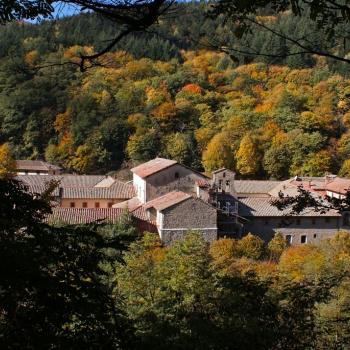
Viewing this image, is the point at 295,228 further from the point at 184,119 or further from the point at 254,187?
the point at 184,119

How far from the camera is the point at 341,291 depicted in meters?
10.1

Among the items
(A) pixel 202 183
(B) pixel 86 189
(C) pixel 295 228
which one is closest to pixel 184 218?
(A) pixel 202 183

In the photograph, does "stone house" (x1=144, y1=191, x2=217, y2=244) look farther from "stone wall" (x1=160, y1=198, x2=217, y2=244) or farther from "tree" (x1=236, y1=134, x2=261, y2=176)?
"tree" (x1=236, y1=134, x2=261, y2=176)

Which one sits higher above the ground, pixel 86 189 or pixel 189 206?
pixel 86 189

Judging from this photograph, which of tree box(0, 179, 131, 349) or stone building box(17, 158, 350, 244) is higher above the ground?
stone building box(17, 158, 350, 244)

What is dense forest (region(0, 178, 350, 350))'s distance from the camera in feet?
12.0

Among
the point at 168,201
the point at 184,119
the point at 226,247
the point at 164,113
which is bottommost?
the point at 226,247

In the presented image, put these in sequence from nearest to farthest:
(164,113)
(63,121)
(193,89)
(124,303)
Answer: (124,303) → (164,113) → (63,121) → (193,89)

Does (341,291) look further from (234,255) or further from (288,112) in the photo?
(288,112)

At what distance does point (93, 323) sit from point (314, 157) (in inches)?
1507

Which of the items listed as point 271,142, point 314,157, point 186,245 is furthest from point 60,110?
point 186,245

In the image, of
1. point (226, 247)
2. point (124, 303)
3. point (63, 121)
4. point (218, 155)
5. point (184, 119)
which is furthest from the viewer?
point (184, 119)

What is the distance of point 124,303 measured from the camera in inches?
299

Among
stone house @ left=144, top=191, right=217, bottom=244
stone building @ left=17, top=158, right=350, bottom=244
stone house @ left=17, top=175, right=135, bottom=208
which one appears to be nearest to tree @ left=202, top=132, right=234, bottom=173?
stone building @ left=17, top=158, right=350, bottom=244
